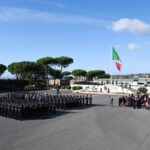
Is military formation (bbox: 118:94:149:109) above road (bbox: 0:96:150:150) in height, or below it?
above

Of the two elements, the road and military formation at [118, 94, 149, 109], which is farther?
military formation at [118, 94, 149, 109]

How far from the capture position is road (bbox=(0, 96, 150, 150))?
13969mm

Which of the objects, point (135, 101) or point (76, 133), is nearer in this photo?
point (76, 133)

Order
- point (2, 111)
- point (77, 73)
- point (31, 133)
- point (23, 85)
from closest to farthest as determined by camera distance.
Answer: point (31, 133)
point (2, 111)
point (23, 85)
point (77, 73)

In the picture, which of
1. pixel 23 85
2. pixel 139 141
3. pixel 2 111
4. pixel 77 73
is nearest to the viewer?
pixel 139 141

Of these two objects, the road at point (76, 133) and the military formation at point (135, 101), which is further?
the military formation at point (135, 101)

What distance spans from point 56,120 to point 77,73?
297ft

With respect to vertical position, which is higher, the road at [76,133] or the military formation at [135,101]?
the military formation at [135,101]

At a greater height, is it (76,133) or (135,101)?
(135,101)

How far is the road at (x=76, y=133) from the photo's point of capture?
550 inches

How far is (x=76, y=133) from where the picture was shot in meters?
16.8

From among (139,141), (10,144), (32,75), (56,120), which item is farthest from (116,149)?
(32,75)

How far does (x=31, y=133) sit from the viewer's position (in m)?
16.5

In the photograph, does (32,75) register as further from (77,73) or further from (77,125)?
(77,125)
